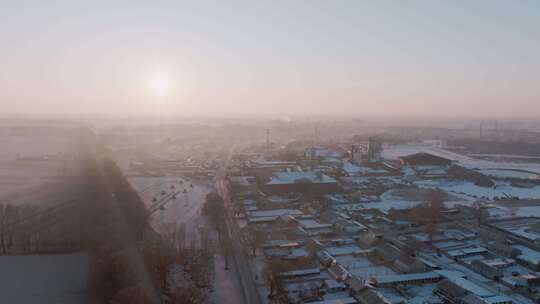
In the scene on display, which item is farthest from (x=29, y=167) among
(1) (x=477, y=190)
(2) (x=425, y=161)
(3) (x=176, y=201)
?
(2) (x=425, y=161)

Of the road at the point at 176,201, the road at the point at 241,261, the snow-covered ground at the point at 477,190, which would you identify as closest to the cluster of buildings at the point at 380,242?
the road at the point at 241,261

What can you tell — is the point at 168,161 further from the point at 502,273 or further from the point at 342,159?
the point at 502,273

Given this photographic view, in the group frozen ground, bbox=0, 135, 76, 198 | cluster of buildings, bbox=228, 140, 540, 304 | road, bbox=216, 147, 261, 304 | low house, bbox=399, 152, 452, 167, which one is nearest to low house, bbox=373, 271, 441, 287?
cluster of buildings, bbox=228, 140, 540, 304

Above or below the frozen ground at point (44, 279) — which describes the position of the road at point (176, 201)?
below

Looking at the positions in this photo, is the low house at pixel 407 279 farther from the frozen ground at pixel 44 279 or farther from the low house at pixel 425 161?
the low house at pixel 425 161

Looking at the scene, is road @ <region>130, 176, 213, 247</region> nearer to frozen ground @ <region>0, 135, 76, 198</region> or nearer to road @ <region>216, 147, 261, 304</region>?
road @ <region>216, 147, 261, 304</region>

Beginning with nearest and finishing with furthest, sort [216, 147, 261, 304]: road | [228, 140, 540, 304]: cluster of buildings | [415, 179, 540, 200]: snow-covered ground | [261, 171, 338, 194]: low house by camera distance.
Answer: [216, 147, 261, 304]: road, [228, 140, 540, 304]: cluster of buildings, [261, 171, 338, 194]: low house, [415, 179, 540, 200]: snow-covered ground
